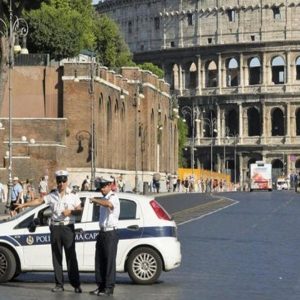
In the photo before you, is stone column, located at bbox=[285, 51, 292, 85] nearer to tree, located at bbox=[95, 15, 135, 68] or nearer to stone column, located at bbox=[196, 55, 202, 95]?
stone column, located at bbox=[196, 55, 202, 95]

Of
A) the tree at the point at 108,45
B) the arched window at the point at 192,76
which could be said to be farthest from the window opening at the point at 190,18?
the tree at the point at 108,45

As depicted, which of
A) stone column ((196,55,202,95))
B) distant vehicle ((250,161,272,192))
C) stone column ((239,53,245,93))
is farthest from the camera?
stone column ((196,55,202,95))

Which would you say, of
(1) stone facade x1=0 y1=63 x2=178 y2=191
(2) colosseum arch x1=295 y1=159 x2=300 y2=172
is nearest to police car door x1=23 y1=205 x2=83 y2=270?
(1) stone facade x1=0 y1=63 x2=178 y2=191

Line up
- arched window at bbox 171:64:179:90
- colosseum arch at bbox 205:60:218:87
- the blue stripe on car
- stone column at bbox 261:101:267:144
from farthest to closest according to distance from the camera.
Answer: arched window at bbox 171:64:179:90 → colosseum arch at bbox 205:60:218:87 → stone column at bbox 261:101:267:144 → the blue stripe on car

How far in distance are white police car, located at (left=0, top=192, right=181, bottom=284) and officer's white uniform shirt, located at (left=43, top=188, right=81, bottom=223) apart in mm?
1431

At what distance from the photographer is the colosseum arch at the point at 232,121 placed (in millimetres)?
162288

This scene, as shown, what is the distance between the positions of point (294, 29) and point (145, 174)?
6873cm

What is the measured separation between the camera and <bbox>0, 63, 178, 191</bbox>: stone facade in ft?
230

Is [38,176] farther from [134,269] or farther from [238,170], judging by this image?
[238,170]

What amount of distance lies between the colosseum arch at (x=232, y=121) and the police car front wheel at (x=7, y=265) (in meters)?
142

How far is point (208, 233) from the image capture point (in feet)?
118

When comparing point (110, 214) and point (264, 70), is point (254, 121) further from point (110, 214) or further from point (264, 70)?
point (110, 214)

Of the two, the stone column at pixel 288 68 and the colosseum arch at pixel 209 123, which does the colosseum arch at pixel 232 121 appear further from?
the stone column at pixel 288 68

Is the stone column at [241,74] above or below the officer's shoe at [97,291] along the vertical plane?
above
